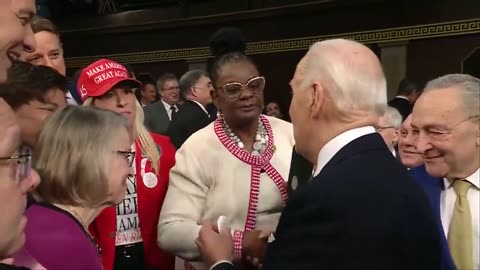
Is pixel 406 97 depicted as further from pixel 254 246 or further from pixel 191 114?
pixel 254 246

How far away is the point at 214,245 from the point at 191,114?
2.44 m

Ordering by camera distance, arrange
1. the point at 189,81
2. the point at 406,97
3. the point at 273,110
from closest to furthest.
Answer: the point at 189,81 < the point at 406,97 < the point at 273,110

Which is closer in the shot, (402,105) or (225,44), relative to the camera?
(225,44)

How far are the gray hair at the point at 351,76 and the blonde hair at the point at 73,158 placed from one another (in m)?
0.62

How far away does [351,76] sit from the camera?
156 centimetres

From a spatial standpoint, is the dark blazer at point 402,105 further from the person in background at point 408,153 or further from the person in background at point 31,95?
the person in background at point 31,95

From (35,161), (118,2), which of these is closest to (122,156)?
(35,161)

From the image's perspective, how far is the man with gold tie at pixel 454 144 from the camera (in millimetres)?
2200

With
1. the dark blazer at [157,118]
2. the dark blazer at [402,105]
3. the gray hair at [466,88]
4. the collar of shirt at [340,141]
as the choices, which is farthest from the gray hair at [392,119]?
the dark blazer at [157,118]

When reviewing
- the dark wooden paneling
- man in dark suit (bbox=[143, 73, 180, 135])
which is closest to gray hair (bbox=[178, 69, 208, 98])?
man in dark suit (bbox=[143, 73, 180, 135])

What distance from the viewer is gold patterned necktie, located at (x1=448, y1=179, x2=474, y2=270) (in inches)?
81.9

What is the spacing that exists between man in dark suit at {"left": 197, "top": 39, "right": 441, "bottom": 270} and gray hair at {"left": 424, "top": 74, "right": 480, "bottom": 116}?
718 millimetres

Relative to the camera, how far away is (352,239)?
4.80 ft

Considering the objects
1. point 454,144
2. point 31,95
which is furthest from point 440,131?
point 31,95
